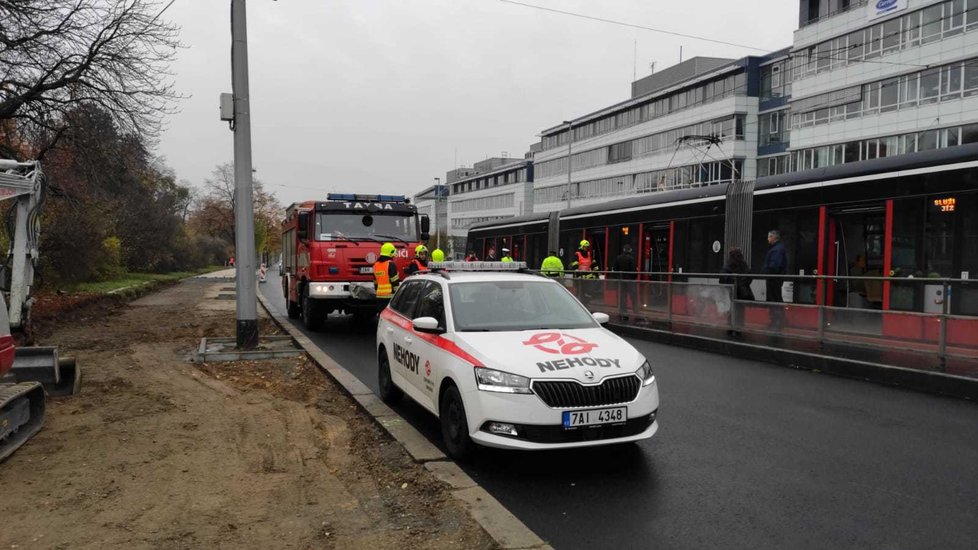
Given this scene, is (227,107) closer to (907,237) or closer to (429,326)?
(429,326)

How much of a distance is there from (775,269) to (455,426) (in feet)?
31.0

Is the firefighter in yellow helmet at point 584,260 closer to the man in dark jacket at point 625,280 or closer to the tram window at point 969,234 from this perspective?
the man in dark jacket at point 625,280

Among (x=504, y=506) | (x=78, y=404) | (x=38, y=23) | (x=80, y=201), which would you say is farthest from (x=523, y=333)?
(x=80, y=201)

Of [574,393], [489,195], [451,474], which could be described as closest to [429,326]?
[451,474]

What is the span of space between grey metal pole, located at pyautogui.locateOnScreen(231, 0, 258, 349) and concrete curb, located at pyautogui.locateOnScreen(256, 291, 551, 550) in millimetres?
2761

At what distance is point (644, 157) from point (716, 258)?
1944 inches

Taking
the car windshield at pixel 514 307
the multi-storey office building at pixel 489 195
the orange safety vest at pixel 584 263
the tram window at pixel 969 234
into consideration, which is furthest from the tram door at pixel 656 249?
the multi-storey office building at pixel 489 195

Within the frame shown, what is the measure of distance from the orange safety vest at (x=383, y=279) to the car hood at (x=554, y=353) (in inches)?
298

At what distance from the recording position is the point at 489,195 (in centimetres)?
10375

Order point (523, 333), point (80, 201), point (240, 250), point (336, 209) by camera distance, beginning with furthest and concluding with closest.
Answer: point (80, 201) → point (336, 209) → point (240, 250) → point (523, 333)

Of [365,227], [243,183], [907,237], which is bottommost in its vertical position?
[907,237]

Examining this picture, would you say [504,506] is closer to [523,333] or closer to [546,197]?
[523,333]

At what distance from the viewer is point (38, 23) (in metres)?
15.5

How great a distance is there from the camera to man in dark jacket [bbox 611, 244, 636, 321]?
16.1 metres
